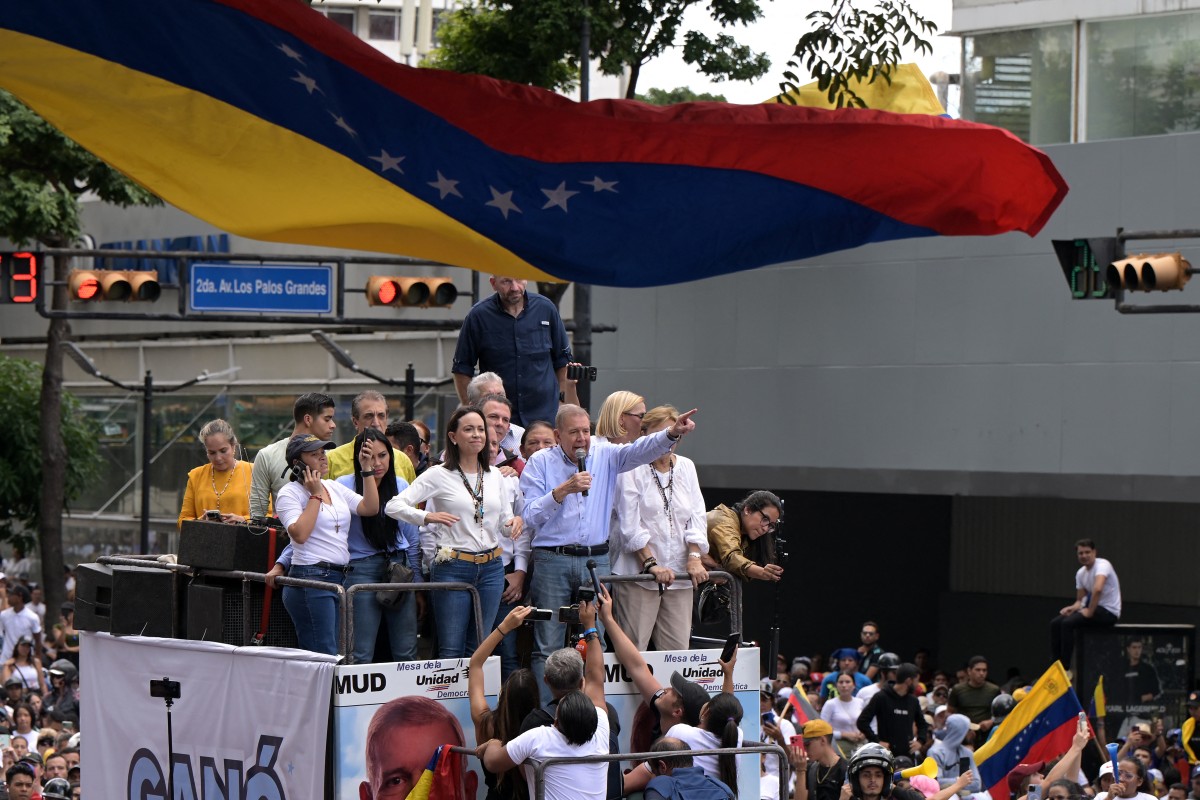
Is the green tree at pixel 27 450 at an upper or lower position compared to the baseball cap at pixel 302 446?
lower

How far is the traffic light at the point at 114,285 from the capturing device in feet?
71.8

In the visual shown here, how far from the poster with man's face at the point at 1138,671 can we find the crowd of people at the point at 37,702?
10296mm

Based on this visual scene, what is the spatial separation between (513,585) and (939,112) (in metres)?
3.32

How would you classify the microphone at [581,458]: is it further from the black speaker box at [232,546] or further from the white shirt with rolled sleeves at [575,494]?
the black speaker box at [232,546]

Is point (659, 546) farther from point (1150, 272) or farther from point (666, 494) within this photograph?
point (1150, 272)

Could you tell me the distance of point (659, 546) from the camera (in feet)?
34.3

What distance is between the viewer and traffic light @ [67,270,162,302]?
21.9 m

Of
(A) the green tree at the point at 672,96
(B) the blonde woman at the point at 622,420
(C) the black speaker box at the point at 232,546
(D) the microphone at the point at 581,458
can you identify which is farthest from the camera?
(A) the green tree at the point at 672,96

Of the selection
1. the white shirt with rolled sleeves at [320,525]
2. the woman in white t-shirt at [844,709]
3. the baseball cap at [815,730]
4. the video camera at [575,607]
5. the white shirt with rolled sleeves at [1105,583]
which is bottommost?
the woman in white t-shirt at [844,709]

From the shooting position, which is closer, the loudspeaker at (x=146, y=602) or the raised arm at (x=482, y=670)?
the raised arm at (x=482, y=670)

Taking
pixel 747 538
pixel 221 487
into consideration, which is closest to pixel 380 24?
pixel 221 487

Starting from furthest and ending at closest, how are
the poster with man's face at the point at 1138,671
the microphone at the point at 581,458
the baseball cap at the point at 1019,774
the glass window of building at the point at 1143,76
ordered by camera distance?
the glass window of building at the point at 1143,76 → the poster with man's face at the point at 1138,671 → the baseball cap at the point at 1019,774 → the microphone at the point at 581,458

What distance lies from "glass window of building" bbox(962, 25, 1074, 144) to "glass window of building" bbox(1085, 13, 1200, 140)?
0.40 meters

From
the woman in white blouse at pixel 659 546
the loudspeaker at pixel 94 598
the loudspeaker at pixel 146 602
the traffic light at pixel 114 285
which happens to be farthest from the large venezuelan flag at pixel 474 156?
the traffic light at pixel 114 285
